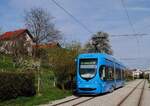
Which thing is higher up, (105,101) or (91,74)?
(91,74)

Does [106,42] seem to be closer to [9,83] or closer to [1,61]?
[1,61]

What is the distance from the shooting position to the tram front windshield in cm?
2764

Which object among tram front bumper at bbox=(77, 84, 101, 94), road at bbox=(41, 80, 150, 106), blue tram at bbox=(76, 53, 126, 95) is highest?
blue tram at bbox=(76, 53, 126, 95)

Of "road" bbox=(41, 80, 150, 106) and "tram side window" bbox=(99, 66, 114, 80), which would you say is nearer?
"road" bbox=(41, 80, 150, 106)

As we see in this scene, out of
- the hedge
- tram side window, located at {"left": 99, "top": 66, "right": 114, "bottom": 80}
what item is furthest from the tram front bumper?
the hedge

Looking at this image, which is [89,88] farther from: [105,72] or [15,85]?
[15,85]

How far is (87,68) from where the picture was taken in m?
27.9

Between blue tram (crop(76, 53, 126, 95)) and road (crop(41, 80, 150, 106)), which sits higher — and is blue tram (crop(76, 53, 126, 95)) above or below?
above

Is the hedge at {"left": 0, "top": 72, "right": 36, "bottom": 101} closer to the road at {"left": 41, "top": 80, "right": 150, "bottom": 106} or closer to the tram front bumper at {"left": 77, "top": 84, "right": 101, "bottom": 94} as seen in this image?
the road at {"left": 41, "top": 80, "right": 150, "bottom": 106}

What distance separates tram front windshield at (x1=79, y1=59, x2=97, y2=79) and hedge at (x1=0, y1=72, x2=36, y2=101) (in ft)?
14.9

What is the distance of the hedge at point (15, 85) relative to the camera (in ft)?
66.2

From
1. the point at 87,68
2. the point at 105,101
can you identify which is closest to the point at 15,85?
the point at 105,101

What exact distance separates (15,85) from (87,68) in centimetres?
767

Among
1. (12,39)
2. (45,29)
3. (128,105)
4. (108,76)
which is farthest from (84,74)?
(45,29)
